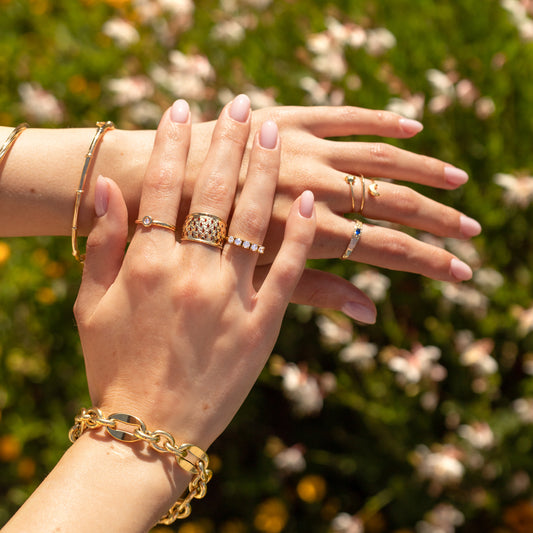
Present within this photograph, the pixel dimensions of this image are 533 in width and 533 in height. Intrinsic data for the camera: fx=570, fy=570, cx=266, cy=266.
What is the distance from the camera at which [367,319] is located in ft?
4.97

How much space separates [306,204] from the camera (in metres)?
1.25

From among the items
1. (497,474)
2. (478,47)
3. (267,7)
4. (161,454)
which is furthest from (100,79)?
(497,474)

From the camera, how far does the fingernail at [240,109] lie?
134cm

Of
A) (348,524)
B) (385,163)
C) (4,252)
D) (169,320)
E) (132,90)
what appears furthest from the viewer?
(4,252)

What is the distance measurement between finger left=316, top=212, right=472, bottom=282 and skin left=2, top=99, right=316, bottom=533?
0.21 meters

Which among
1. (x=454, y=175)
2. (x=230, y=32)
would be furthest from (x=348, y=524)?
(x=230, y=32)

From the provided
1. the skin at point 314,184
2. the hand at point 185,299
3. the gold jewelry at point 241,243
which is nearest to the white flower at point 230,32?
the skin at point 314,184

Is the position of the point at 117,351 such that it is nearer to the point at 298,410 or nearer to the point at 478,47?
the point at 298,410

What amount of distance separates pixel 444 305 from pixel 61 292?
1.43 m

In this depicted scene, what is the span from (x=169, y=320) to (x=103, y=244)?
0.24 m

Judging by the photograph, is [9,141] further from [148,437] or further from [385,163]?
[385,163]

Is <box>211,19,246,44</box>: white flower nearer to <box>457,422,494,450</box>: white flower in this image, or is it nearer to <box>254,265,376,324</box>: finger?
<box>254,265,376,324</box>: finger

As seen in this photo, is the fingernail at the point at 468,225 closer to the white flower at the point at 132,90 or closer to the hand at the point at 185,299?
the hand at the point at 185,299

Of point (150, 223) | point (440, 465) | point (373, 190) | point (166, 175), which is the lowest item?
point (440, 465)
